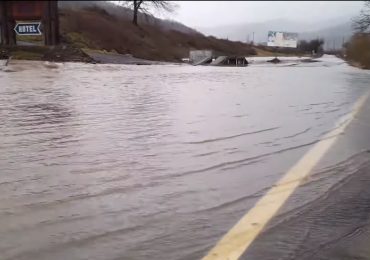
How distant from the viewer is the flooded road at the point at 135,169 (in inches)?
159

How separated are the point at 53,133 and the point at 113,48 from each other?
131ft

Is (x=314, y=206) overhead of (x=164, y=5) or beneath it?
beneath

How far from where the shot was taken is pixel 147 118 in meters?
10.3

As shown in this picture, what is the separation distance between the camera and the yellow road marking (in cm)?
386

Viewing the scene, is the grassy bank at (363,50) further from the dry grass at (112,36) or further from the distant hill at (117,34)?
the distant hill at (117,34)

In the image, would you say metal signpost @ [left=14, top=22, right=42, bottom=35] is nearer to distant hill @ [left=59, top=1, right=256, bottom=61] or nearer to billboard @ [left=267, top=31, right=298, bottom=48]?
distant hill @ [left=59, top=1, right=256, bottom=61]

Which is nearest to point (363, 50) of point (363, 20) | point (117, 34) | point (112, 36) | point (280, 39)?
point (363, 20)

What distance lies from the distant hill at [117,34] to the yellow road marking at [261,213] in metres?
32.8

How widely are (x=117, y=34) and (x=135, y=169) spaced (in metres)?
47.9

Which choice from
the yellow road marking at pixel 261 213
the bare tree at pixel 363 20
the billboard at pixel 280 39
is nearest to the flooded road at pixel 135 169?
the yellow road marking at pixel 261 213

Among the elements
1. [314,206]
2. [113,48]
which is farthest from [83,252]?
[113,48]

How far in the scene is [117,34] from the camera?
173ft

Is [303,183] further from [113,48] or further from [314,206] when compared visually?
[113,48]

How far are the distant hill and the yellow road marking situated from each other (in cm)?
3283
